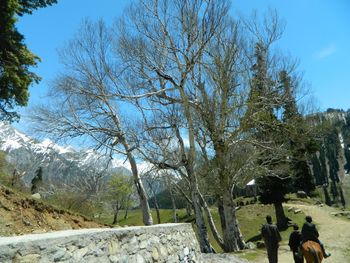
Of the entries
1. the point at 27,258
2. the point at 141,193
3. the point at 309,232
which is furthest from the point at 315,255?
the point at 141,193

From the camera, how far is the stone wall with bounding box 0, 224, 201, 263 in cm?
365

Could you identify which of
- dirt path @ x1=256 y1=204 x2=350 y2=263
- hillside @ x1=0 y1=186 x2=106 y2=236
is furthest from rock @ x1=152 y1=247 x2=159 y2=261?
dirt path @ x1=256 y1=204 x2=350 y2=263

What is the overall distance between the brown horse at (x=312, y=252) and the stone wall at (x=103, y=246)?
4.84 metres

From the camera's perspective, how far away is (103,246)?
15.6ft

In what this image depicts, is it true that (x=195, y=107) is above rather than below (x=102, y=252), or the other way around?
above

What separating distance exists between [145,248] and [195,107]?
12.4 m

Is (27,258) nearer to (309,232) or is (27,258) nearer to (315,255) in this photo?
(315,255)

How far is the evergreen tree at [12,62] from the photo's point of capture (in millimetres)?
14391

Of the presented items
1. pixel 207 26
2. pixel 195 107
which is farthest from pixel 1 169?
pixel 207 26

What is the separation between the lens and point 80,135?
18.8 m

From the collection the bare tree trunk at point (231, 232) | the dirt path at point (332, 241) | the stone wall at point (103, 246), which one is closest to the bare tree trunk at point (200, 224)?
the bare tree trunk at point (231, 232)

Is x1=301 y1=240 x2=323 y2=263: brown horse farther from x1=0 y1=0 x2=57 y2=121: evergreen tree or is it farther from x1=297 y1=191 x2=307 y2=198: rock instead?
x1=297 y1=191 x2=307 y2=198: rock

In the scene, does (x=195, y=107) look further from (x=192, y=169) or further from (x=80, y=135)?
(x=80, y=135)

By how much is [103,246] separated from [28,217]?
25.2 feet
